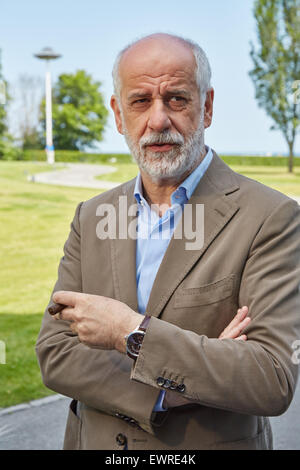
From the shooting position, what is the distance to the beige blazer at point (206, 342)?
1.40 metres

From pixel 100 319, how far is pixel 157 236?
1.42 ft

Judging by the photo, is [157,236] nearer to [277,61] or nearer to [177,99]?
[177,99]

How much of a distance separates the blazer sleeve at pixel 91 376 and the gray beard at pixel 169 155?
571mm

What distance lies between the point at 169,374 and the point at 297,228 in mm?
591

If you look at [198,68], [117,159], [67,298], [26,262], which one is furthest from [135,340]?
[117,159]

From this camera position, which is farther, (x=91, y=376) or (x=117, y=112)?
(x=117, y=112)

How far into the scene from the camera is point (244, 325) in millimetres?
1515

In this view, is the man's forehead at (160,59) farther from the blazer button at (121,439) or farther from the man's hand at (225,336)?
the blazer button at (121,439)

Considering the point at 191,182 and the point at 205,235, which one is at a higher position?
the point at 191,182

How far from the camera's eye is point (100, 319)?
4.68ft

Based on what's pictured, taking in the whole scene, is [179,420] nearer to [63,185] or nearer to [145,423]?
[145,423]

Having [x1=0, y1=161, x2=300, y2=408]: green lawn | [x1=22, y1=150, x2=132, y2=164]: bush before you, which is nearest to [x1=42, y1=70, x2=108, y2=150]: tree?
[x1=22, y1=150, x2=132, y2=164]: bush

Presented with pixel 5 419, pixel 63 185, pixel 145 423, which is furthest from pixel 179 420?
pixel 63 185

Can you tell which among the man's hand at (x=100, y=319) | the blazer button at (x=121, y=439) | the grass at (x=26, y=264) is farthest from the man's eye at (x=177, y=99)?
the grass at (x=26, y=264)
